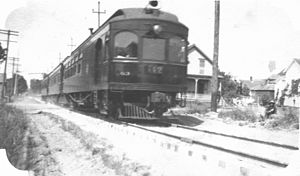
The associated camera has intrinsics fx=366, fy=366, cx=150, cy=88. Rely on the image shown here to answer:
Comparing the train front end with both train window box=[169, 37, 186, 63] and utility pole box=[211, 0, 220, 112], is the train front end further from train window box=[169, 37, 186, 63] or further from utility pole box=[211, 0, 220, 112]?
utility pole box=[211, 0, 220, 112]

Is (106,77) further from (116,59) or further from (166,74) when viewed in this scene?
(166,74)

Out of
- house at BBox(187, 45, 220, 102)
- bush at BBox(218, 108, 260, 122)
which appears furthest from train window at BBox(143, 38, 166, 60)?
house at BBox(187, 45, 220, 102)

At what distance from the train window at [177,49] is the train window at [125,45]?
1013mm

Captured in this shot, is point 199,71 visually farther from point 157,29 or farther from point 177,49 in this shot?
point 157,29

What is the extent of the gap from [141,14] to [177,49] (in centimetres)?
138

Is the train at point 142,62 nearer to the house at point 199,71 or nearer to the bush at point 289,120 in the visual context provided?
the bush at point 289,120

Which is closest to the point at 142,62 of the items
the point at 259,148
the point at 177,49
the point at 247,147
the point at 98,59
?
the point at 177,49

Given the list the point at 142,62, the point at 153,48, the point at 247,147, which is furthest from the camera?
the point at 153,48

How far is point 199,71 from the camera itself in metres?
36.1

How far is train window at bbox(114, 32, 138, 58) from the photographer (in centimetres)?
970

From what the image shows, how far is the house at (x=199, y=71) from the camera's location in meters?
35.5

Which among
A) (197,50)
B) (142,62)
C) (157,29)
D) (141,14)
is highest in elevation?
(197,50)

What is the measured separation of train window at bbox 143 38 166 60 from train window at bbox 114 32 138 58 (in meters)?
0.27

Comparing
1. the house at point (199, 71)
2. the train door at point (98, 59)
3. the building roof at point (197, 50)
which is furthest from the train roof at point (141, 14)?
the building roof at point (197, 50)
